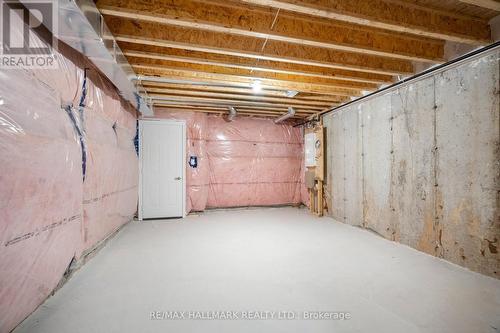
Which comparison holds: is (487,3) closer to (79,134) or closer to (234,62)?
(234,62)

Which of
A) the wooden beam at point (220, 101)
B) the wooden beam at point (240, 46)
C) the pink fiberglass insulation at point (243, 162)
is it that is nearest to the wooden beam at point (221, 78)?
the wooden beam at point (240, 46)

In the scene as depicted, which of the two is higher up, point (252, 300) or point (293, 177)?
point (293, 177)

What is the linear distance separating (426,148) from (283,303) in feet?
8.41

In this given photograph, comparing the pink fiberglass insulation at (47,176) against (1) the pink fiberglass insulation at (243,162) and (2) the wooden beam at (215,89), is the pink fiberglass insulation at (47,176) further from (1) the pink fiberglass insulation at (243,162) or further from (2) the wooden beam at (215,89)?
(1) the pink fiberglass insulation at (243,162)

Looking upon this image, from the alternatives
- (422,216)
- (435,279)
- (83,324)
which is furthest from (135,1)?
(422,216)

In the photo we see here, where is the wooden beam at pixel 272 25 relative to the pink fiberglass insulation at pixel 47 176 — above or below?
above

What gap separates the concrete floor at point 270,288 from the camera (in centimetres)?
164

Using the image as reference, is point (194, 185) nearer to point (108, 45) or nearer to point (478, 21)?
point (108, 45)

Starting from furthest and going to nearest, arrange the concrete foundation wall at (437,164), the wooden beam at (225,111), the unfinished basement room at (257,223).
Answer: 1. the wooden beam at (225,111)
2. the concrete foundation wall at (437,164)
3. the unfinished basement room at (257,223)

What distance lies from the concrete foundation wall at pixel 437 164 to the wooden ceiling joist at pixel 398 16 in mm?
402

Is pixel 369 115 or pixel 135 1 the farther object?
pixel 369 115

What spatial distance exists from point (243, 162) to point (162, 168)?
1921 millimetres

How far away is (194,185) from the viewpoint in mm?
5230

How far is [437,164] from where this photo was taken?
279 centimetres
